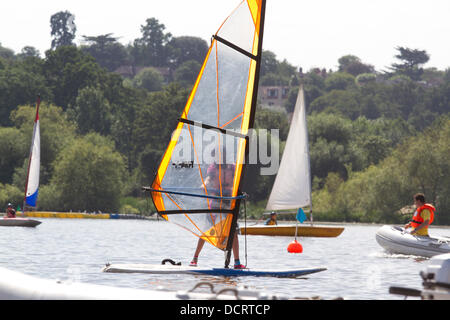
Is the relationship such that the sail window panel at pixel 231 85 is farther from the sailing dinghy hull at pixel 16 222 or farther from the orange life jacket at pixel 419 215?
the sailing dinghy hull at pixel 16 222

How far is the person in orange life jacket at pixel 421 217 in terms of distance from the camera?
74.0ft

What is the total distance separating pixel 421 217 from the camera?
77.7 feet

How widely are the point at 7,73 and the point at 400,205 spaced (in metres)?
62.6

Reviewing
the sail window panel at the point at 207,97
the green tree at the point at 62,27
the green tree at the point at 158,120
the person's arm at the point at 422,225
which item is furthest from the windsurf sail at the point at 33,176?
the green tree at the point at 62,27

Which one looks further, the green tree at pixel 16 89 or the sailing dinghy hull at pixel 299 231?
the green tree at pixel 16 89

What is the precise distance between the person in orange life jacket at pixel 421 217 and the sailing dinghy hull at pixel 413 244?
0.73ft

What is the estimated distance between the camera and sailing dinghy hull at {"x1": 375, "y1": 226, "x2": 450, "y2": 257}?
23984 millimetres

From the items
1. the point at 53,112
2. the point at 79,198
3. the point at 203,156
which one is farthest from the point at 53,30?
the point at 203,156

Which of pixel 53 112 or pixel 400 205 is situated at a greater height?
pixel 53 112

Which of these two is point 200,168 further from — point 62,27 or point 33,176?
point 62,27

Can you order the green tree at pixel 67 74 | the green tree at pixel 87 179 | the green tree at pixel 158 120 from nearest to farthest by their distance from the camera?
the green tree at pixel 87 179 < the green tree at pixel 158 120 < the green tree at pixel 67 74

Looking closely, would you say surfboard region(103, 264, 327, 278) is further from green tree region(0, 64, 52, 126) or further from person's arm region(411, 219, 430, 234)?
green tree region(0, 64, 52, 126)

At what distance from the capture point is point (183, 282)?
1659cm
